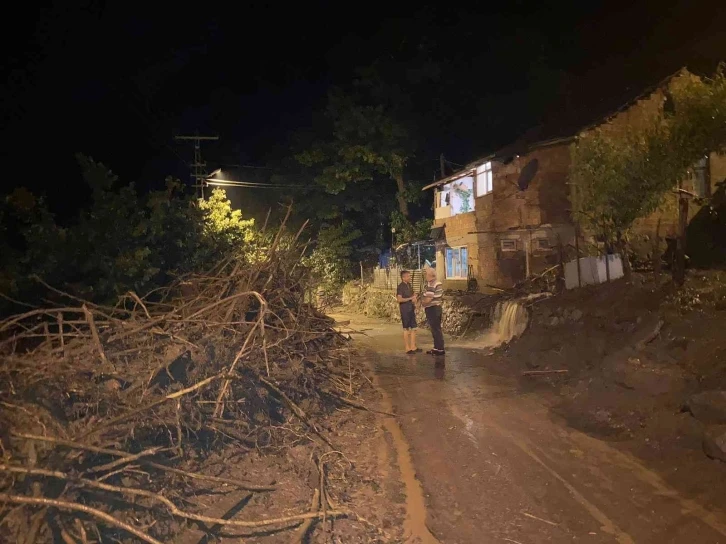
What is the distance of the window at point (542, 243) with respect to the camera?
21.9 metres

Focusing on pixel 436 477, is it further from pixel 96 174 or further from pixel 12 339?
pixel 96 174

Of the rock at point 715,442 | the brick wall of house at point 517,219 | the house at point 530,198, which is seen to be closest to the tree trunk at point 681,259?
the rock at point 715,442

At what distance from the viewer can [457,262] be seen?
27703 mm

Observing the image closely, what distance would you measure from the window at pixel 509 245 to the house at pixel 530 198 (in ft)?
0.11

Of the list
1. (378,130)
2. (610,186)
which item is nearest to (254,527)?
(610,186)

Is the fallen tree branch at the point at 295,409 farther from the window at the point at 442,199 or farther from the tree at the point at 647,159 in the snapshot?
the window at the point at 442,199

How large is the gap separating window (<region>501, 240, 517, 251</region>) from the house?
0.11 feet

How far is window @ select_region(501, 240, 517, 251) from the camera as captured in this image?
23.2 m

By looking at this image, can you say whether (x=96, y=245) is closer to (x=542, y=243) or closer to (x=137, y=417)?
(x=137, y=417)

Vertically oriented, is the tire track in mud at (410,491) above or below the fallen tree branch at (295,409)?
below

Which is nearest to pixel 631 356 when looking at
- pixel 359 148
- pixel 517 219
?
pixel 517 219

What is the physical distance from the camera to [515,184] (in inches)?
888

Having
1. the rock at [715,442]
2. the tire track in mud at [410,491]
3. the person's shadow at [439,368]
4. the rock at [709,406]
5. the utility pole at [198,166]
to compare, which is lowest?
the tire track in mud at [410,491]

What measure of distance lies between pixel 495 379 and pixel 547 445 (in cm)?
377
